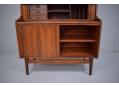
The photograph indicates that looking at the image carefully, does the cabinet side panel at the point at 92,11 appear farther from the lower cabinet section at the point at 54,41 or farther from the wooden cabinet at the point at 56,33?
the lower cabinet section at the point at 54,41

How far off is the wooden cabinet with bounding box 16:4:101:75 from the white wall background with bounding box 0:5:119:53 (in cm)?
66

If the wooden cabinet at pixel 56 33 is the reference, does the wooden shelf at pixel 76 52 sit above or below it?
below

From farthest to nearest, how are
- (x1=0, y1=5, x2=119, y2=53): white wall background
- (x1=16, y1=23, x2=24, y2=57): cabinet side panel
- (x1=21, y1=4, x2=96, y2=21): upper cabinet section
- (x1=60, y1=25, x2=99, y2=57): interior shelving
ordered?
1. (x1=0, y1=5, x2=119, y2=53): white wall background
2. (x1=60, y1=25, x2=99, y2=57): interior shelving
3. (x1=21, y1=4, x2=96, y2=21): upper cabinet section
4. (x1=16, y1=23, x2=24, y2=57): cabinet side panel

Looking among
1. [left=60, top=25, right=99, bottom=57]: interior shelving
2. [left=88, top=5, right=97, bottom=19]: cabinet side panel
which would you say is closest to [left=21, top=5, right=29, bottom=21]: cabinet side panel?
[left=60, top=25, right=99, bottom=57]: interior shelving

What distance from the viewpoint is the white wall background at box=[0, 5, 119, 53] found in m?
2.88

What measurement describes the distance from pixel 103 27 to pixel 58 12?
1.00 metres

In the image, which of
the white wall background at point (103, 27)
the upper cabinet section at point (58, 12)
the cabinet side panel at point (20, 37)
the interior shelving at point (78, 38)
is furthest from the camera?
the white wall background at point (103, 27)

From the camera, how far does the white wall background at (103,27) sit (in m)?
2.88

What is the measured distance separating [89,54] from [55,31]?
586 mm

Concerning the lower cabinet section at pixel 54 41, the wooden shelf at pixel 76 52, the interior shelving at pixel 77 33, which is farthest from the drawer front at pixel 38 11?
the wooden shelf at pixel 76 52

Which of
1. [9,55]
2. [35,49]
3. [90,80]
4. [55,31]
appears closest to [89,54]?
[90,80]

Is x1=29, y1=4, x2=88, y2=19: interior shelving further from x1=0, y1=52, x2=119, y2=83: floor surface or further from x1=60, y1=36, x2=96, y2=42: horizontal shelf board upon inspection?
x1=0, y1=52, x2=119, y2=83: floor surface

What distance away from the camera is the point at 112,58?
2.88 metres

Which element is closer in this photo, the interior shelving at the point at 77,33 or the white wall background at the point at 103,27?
the interior shelving at the point at 77,33
